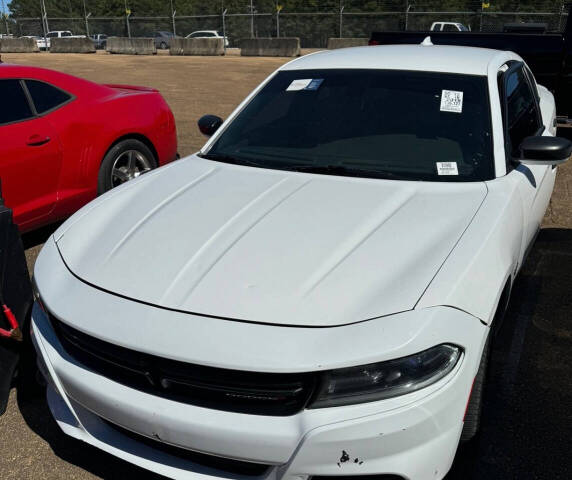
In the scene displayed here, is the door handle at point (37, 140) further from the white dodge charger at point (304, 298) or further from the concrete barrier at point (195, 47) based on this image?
the concrete barrier at point (195, 47)

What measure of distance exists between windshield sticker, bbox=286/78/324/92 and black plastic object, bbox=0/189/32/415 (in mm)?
1791

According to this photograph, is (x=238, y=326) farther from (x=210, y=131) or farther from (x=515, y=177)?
(x=210, y=131)

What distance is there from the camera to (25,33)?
45844 mm

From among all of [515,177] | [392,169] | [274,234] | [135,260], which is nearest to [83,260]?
[135,260]

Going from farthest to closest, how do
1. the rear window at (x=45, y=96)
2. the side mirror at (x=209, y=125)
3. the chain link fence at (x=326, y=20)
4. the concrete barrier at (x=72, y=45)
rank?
the concrete barrier at (x=72, y=45) → the chain link fence at (x=326, y=20) → the rear window at (x=45, y=96) → the side mirror at (x=209, y=125)

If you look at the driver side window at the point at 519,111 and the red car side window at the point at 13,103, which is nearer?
the driver side window at the point at 519,111

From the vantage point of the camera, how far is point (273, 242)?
95.1 inches

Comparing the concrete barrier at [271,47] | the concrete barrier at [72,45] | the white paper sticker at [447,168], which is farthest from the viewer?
the concrete barrier at [72,45]

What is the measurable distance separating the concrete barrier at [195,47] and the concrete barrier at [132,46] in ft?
6.56

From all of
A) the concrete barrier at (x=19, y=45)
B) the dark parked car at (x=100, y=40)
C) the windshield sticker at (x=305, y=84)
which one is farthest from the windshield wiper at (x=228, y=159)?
the dark parked car at (x=100, y=40)

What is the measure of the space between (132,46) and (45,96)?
2929 centimetres

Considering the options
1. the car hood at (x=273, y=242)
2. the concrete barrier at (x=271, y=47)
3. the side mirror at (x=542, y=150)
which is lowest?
the concrete barrier at (x=271, y=47)

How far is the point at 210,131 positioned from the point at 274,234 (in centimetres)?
175

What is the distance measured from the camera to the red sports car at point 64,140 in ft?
14.6
